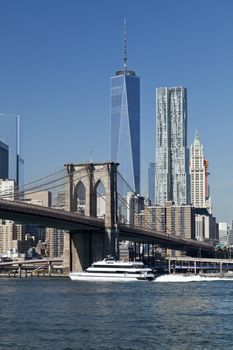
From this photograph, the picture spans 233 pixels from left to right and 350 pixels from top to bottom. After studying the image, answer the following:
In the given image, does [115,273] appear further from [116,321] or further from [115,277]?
[116,321]

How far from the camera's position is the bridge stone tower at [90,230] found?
9494 cm

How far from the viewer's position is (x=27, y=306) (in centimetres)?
4516

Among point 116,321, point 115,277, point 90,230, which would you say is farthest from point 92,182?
point 116,321

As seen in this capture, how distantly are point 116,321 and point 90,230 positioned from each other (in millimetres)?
57118

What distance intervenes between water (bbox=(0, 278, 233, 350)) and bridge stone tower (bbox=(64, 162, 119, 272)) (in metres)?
39.3

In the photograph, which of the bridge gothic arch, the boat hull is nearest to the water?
the boat hull

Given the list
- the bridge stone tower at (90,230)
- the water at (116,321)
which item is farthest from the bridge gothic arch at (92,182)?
the water at (116,321)

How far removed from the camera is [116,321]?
3734 centimetres

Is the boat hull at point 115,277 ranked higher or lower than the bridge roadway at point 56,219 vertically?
lower

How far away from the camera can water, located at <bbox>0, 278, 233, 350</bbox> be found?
3022cm

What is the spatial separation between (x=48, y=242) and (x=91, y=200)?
96431mm

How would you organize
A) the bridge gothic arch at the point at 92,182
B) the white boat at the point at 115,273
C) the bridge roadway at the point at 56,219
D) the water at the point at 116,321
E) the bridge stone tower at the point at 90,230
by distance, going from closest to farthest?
the water at the point at 116,321
the bridge roadway at the point at 56,219
the white boat at the point at 115,273
the bridge stone tower at the point at 90,230
the bridge gothic arch at the point at 92,182

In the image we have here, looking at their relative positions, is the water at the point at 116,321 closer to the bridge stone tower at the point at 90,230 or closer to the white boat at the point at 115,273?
the white boat at the point at 115,273

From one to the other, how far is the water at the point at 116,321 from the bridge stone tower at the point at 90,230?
129 feet
